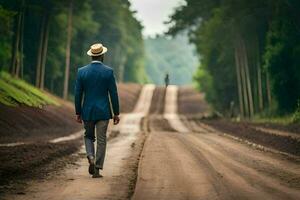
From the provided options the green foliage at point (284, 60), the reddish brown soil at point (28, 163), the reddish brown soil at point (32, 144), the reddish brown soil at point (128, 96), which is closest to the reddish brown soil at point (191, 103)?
the reddish brown soil at point (128, 96)

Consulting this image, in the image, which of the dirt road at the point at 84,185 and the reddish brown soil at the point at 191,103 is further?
the reddish brown soil at the point at 191,103

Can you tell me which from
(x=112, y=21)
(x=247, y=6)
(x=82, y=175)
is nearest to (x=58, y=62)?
(x=247, y=6)

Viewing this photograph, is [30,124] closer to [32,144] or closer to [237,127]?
[32,144]

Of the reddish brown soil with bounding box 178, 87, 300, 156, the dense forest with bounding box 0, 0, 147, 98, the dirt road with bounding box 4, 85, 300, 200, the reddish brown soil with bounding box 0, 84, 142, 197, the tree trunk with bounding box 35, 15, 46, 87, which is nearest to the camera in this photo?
the dirt road with bounding box 4, 85, 300, 200

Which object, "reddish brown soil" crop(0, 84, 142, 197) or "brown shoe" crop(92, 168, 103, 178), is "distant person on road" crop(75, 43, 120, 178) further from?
"reddish brown soil" crop(0, 84, 142, 197)

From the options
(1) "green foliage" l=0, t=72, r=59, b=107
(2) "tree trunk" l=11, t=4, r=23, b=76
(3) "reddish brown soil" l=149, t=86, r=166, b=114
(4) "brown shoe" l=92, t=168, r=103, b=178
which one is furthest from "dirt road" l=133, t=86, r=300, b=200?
(3) "reddish brown soil" l=149, t=86, r=166, b=114

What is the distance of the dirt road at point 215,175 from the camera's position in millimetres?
8391

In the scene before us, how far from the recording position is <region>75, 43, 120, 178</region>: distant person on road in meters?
10.7

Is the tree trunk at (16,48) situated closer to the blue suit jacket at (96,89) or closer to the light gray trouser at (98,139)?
the blue suit jacket at (96,89)

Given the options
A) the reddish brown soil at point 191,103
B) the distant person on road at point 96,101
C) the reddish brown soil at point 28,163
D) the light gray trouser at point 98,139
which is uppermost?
the reddish brown soil at point 191,103

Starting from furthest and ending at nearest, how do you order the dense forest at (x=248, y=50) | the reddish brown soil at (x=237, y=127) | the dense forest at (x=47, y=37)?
1. the dense forest at (x=47, y=37)
2. the dense forest at (x=248, y=50)
3. the reddish brown soil at (x=237, y=127)

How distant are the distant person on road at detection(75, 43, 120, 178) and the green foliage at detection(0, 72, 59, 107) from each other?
66.7 ft

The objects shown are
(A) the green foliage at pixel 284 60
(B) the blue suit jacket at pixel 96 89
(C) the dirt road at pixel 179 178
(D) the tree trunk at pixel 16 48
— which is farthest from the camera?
(D) the tree trunk at pixel 16 48

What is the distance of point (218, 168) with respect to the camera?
11516 mm
